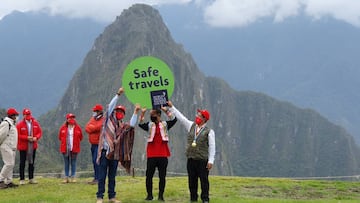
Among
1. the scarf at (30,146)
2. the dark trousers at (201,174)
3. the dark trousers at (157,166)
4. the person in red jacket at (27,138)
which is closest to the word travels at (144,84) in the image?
the dark trousers at (157,166)

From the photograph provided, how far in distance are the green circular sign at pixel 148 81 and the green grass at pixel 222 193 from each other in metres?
2.23

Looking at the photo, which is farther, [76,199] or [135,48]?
[135,48]

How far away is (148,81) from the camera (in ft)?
32.0

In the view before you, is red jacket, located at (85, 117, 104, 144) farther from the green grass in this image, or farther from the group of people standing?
the group of people standing

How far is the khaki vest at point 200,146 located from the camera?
10170 millimetres

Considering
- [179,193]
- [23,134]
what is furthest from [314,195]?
[23,134]

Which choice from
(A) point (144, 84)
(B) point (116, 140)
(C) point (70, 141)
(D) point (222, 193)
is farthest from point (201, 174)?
(C) point (70, 141)

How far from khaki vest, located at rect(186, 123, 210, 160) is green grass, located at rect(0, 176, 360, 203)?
1.06 m

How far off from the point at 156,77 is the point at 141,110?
2.37 feet

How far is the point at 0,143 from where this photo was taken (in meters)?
13.4

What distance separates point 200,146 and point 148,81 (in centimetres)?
175

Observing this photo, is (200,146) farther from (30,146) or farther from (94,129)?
(30,146)

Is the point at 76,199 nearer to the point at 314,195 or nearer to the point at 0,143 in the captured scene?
the point at 0,143

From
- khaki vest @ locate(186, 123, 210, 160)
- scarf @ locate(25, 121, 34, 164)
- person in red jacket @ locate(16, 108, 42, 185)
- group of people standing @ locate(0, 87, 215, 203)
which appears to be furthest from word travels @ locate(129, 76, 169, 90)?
scarf @ locate(25, 121, 34, 164)
